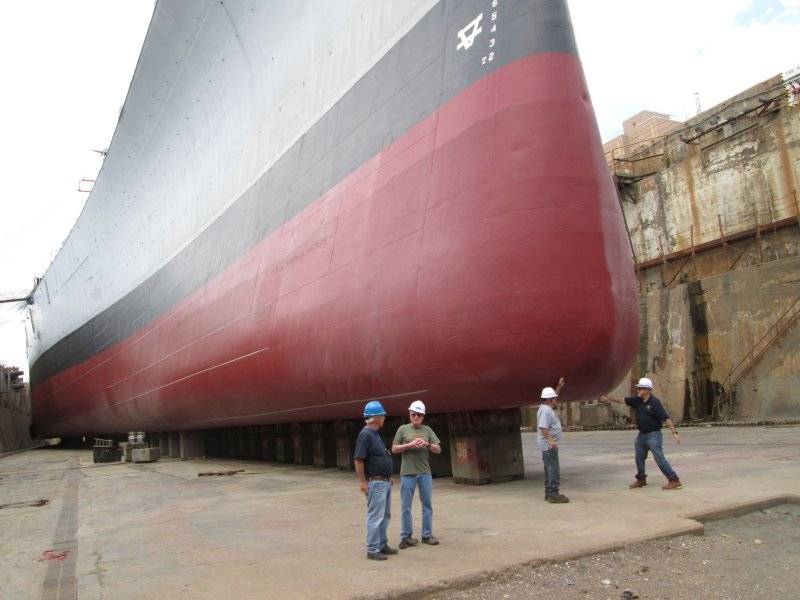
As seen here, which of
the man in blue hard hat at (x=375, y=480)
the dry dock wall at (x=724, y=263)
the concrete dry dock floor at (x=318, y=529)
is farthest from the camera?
the dry dock wall at (x=724, y=263)

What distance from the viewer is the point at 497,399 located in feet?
25.6

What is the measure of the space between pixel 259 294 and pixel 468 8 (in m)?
6.73

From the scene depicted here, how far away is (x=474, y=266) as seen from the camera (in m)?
7.52

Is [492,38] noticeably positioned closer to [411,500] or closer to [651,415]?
[651,415]

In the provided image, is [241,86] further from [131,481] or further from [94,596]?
[94,596]

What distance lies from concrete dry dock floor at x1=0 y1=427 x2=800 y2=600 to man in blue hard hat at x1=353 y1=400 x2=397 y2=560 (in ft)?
0.59

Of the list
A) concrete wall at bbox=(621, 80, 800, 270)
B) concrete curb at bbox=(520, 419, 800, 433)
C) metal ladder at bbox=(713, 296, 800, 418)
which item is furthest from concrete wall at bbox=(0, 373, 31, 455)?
concrete wall at bbox=(621, 80, 800, 270)

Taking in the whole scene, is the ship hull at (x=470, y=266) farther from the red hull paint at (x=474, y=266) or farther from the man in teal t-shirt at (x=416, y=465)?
the man in teal t-shirt at (x=416, y=465)

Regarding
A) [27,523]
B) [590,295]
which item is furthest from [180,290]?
[590,295]

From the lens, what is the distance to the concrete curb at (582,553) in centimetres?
405

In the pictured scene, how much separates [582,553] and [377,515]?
5.34 ft

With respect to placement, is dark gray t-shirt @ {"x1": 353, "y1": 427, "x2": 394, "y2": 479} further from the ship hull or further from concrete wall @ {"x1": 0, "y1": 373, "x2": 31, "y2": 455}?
concrete wall @ {"x1": 0, "y1": 373, "x2": 31, "y2": 455}

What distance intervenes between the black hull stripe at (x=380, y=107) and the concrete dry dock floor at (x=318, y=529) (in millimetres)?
5384

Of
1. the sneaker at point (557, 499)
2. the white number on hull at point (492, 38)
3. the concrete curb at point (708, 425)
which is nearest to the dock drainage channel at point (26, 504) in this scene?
the sneaker at point (557, 499)
